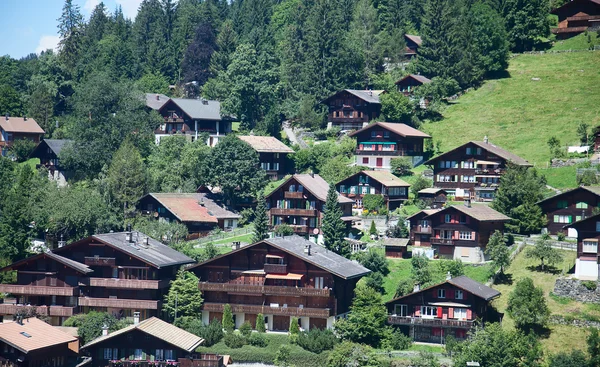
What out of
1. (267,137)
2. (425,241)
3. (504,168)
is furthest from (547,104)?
(425,241)

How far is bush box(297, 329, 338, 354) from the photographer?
8450 cm

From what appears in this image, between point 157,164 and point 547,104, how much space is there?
52330 millimetres

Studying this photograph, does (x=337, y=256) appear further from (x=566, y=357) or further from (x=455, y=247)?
(x=566, y=357)

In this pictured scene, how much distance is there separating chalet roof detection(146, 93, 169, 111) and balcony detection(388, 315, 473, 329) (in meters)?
67.2

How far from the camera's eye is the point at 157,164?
12712 centimetres

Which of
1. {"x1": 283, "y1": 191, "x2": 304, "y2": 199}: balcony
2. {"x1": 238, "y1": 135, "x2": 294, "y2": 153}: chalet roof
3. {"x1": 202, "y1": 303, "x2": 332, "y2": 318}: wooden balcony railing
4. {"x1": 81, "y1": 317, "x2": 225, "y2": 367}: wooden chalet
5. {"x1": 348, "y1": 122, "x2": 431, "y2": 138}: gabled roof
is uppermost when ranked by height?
{"x1": 348, "y1": 122, "x2": 431, "y2": 138}: gabled roof

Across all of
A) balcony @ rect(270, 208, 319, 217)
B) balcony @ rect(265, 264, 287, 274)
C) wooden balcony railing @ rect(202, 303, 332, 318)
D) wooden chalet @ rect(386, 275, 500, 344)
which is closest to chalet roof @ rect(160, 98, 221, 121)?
balcony @ rect(270, 208, 319, 217)

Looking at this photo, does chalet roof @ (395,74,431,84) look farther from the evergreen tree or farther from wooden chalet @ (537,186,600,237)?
the evergreen tree

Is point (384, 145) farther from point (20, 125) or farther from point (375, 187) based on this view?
point (20, 125)

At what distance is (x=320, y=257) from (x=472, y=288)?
1366cm

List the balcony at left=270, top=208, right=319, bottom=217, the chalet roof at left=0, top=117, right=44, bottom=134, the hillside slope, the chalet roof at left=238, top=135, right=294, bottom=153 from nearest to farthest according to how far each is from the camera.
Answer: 1. the balcony at left=270, top=208, right=319, bottom=217
2. the chalet roof at left=238, top=135, right=294, bottom=153
3. the hillside slope
4. the chalet roof at left=0, top=117, right=44, bottom=134

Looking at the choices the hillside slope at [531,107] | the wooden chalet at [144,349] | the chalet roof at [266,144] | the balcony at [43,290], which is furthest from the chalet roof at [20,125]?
the wooden chalet at [144,349]

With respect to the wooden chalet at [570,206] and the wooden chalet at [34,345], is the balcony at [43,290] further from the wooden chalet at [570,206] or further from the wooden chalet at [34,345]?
the wooden chalet at [570,206]

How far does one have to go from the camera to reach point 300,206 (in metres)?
112
